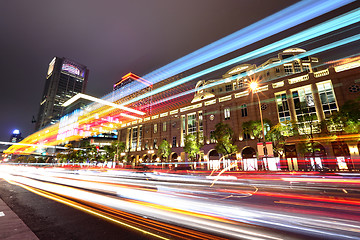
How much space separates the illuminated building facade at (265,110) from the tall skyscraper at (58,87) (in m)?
130

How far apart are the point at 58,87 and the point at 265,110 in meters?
184

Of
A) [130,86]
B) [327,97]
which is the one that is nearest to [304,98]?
[327,97]

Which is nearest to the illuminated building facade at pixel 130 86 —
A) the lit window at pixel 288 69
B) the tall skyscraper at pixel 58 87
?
the tall skyscraper at pixel 58 87

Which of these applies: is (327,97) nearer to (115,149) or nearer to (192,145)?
(192,145)

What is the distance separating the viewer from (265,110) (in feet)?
129

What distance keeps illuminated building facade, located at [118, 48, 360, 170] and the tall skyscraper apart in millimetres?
129675

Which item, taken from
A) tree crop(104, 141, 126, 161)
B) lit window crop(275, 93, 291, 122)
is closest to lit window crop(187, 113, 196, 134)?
lit window crop(275, 93, 291, 122)

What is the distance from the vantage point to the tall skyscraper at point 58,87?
15056 cm

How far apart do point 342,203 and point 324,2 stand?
13.1 metres

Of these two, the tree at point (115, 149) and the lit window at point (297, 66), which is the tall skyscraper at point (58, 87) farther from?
the lit window at point (297, 66)

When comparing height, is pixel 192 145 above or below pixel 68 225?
above

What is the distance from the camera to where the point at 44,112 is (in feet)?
494

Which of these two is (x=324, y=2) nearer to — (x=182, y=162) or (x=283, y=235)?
(x=283, y=235)

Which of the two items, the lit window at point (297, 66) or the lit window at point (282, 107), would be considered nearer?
the lit window at point (282, 107)
